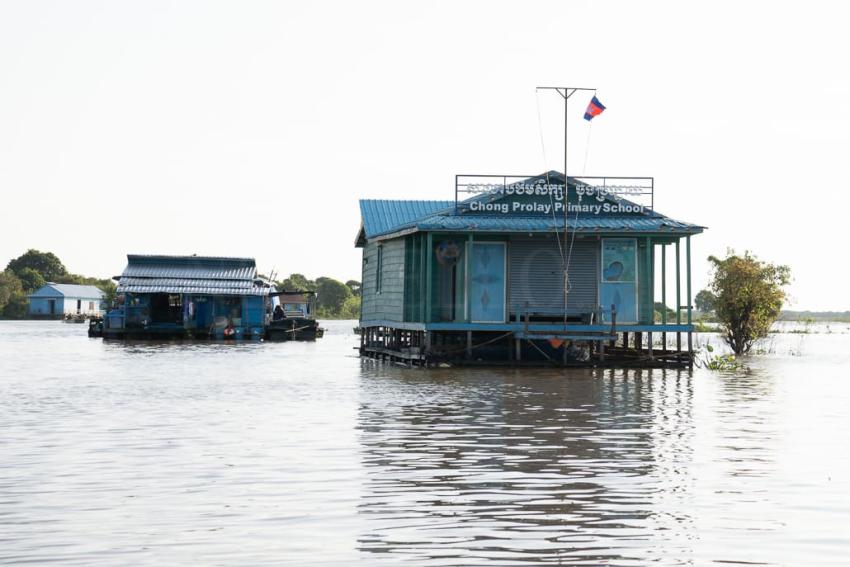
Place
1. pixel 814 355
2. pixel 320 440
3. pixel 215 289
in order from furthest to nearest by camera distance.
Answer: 1. pixel 215 289
2. pixel 814 355
3. pixel 320 440

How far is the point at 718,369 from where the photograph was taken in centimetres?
3916

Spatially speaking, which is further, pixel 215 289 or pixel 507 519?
pixel 215 289

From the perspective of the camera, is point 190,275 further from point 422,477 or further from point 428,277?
point 422,477

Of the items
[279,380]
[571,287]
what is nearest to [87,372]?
[279,380]

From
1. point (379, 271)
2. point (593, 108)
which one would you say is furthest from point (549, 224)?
point (379, 271)

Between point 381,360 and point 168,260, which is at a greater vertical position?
point 168,260

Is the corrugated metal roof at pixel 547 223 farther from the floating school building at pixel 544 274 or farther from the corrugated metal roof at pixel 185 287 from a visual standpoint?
the corrugated metal roof at pixel 185 287

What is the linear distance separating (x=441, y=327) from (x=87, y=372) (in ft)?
35.6

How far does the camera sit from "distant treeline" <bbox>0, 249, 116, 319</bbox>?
148500 millimetres

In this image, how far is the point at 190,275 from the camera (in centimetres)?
7119

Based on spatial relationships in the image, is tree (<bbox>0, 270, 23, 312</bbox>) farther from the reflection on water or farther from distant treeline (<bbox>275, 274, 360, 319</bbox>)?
the reflection on water

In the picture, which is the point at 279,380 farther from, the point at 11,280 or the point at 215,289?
the point at 11,280

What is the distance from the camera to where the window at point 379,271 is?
4428 centimetres

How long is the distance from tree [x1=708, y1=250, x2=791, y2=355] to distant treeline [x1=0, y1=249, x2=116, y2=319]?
107 meters
